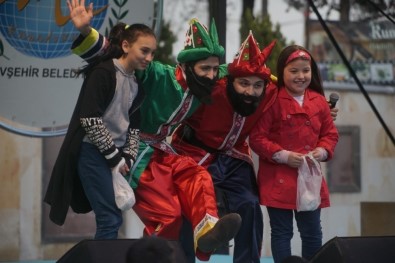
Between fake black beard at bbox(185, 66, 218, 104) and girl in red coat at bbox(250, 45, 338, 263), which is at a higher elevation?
fake black beard at bbox(185, 66, 218, 104)

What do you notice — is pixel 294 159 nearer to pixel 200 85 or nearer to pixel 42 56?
pixel 200 85

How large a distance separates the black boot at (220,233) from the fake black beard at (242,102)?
569 millimetres

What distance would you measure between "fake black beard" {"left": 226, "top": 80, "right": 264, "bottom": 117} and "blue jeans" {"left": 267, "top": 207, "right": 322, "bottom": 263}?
1.53 ft

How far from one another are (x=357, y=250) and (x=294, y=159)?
0.54 meters

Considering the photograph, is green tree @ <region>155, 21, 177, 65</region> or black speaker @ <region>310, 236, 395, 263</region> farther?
green tree @ <region>155, 21, 177, 65</region>

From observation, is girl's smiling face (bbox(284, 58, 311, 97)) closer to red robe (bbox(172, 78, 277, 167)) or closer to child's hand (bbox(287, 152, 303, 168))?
red robe (bbox(172, 78, 277, 167))

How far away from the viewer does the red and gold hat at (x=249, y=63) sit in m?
4.05

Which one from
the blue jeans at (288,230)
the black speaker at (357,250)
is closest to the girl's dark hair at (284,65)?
the blue jeans at (288,230)

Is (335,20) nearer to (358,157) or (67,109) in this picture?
(358,157)

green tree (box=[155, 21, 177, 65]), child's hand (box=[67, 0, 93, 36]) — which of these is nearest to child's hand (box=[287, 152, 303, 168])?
child's hand (box=[67, 0, 93, 36])

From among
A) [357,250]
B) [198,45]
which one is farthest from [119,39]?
[357,250]

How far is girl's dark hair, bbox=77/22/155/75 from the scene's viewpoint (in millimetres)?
3889

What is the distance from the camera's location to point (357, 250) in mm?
3779

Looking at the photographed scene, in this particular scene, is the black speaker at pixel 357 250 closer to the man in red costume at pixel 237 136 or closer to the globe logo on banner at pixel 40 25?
the man in red costume at pixel 237 136
